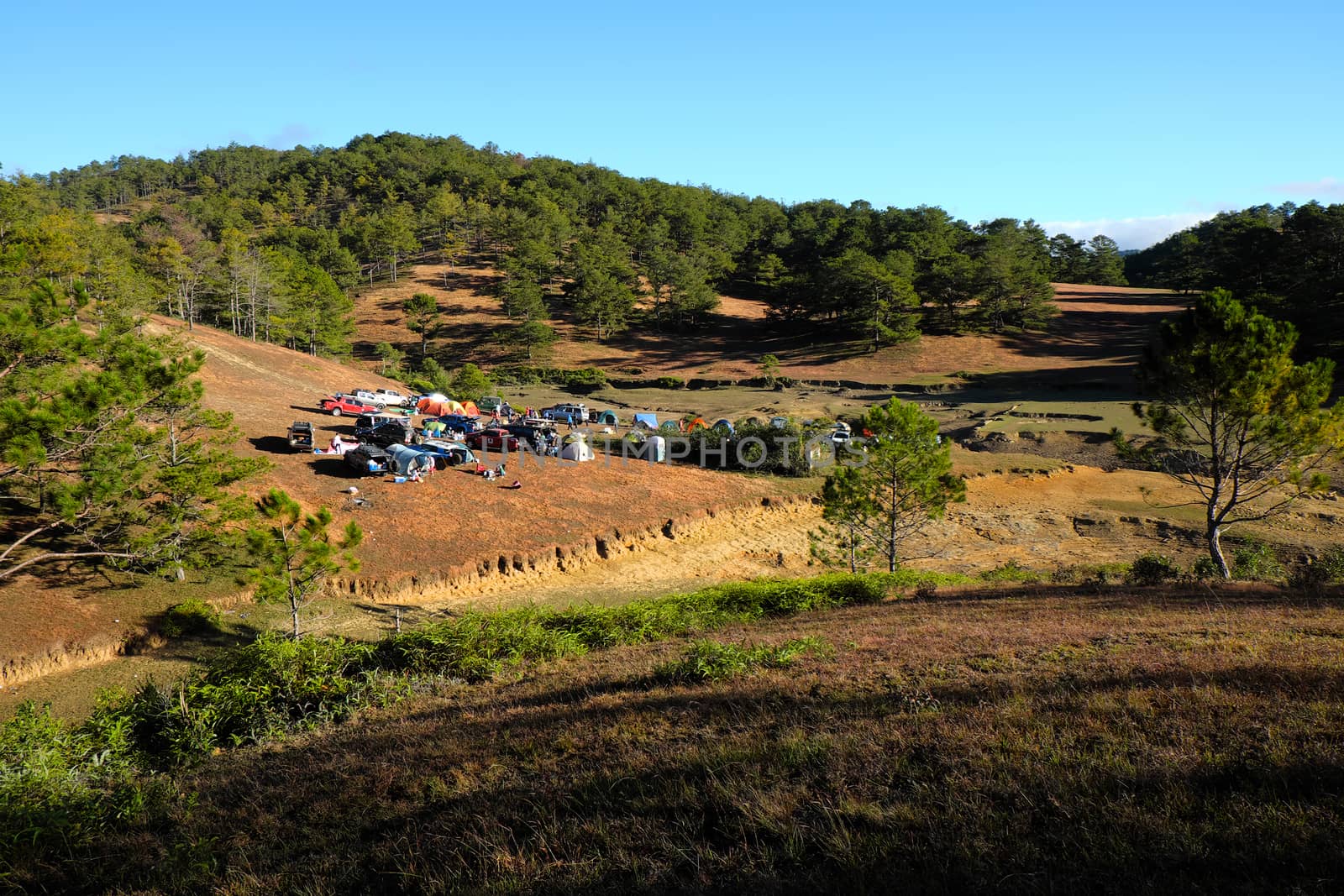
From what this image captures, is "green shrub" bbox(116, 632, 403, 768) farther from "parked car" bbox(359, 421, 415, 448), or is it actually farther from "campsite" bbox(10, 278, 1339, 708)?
"parked car" bbox(359, 421, 415, 448)

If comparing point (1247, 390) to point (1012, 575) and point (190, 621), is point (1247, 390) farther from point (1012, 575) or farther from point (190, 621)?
point (190, 621)

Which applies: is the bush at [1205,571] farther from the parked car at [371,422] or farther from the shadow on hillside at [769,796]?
the parked car at [371,422]

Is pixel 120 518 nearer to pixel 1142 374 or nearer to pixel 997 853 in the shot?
pixel 997 853

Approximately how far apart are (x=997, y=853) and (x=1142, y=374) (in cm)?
2234

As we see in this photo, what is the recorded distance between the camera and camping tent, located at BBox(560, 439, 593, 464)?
37875 mm

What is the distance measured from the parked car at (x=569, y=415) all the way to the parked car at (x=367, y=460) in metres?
19.4

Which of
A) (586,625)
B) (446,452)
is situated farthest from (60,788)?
(446,452)

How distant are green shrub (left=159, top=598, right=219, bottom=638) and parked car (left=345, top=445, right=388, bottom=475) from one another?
11.1 meters

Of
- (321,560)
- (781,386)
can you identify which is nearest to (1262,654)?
(321,560)

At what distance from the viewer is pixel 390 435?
115 ft

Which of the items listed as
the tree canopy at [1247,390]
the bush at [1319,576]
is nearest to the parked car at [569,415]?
the tree canopy at [1247,390]

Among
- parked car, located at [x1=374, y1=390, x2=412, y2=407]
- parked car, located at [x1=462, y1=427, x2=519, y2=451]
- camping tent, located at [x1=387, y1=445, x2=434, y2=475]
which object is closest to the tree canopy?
camping tent, located at [x1=387, y1=445, x2=434, y2=475]

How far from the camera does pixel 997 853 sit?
4188 millimetres

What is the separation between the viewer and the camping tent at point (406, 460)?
31.1 meters
